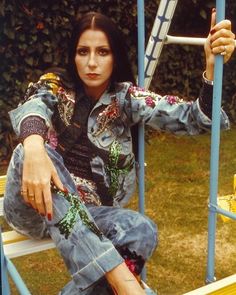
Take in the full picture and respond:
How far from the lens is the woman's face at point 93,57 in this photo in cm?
181

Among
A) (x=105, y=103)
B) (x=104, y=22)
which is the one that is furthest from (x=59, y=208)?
(x=104, y=22)

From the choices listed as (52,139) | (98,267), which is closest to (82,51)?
(52,139)

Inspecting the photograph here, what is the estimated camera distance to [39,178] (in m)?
1.41

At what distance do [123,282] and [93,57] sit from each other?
799 mm

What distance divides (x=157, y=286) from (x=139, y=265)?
0.91 metres

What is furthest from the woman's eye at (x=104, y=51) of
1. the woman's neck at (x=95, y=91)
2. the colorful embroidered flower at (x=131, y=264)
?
the colorful embroidered flower at (x=131, y=264)

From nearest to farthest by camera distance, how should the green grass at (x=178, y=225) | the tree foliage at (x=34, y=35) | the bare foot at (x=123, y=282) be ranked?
the bare foot at (x=123, y=282) → the green grass at (x=178, y=225) → the tree foliage at (x=34, y=35)

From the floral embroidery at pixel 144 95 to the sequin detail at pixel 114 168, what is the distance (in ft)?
0.60

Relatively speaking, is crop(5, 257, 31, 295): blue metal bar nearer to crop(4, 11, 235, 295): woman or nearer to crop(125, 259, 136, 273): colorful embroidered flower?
crop(4, 11, 235, 295): woman

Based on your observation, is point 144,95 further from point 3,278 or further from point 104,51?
point 3,278

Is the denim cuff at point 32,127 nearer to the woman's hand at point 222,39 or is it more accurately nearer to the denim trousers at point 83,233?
the denim trousers at point 83,233

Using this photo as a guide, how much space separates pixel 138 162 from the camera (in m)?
2.01

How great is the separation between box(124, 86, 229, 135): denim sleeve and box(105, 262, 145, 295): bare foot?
59 cm

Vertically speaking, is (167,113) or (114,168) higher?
(167,113)
